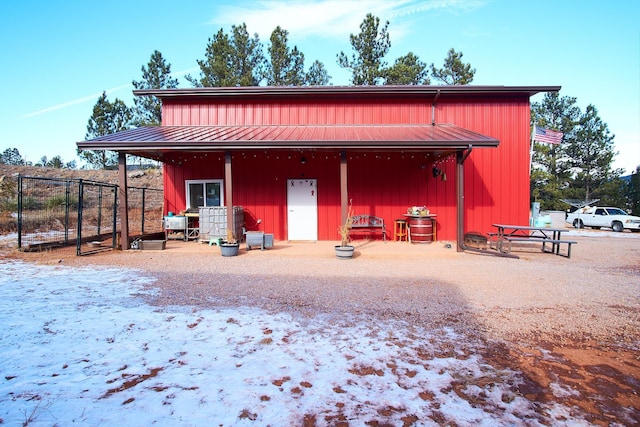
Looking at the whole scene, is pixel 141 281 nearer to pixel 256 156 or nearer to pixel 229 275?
pixel 229 275

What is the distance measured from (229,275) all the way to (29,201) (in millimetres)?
13252

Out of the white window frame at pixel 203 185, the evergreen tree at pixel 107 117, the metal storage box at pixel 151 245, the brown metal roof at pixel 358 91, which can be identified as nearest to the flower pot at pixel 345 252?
the metal storage box at pixel 151 245

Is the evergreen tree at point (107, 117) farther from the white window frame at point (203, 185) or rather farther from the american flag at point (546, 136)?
the american flag at point (546, 136)

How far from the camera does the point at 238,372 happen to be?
9.27 ft

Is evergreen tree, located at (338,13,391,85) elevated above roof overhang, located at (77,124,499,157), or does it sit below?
above

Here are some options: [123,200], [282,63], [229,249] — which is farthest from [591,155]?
[123,200]

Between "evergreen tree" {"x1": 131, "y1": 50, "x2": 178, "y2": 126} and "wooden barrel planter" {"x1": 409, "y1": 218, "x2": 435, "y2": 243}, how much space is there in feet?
58.6

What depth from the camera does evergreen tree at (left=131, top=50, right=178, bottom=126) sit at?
21.4 m

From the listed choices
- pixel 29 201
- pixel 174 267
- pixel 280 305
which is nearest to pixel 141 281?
pixel 174 267

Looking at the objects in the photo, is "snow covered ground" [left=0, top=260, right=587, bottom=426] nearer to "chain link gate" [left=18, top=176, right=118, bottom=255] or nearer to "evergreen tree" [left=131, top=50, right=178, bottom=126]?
"chain link gate" [left=18, top=176, right=118, bottom=255]

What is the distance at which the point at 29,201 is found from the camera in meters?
14.4

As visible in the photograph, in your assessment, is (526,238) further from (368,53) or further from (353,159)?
(368,53)

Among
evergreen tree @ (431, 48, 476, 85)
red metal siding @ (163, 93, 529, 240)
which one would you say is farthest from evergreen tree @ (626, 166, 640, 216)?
red metal siding @ (163, 93, 529, 240)

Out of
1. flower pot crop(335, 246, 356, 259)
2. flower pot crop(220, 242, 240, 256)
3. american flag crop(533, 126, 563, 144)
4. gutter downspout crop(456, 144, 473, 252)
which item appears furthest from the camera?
american flag crop(533, 126, 563, 144)
